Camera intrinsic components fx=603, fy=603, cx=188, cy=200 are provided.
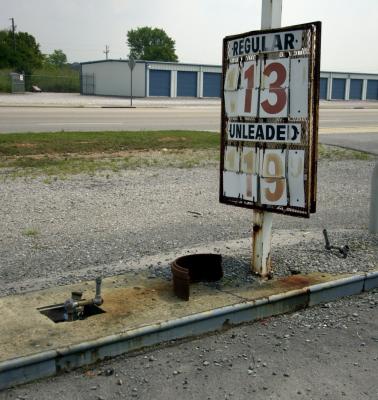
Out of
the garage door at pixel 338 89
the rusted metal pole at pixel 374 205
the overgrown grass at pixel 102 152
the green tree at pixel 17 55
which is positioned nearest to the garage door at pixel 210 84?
the garage door at pixel 338 89

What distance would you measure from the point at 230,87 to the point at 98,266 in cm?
203

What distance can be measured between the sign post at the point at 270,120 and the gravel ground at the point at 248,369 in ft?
3.29

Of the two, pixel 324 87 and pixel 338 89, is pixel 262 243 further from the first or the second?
pixel 338 89

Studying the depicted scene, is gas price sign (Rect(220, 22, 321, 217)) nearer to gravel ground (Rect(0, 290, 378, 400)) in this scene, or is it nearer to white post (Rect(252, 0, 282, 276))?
white post (Rect(252, 0, 282, 276))

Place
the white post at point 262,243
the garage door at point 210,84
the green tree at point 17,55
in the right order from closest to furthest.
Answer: the white post at point 262,243 → the garage door at point 210,84 → the green tree at point 17,55

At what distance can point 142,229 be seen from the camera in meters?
6.97

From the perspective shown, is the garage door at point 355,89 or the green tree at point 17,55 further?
the green tree at point 17,55

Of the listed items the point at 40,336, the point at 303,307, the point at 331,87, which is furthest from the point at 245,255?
the point at 331,87

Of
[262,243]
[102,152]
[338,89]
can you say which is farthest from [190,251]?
A: [338,89]

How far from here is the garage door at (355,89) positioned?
65062 millimetres

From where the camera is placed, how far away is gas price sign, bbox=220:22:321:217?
15.2ft

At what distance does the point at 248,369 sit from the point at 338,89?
63.4m

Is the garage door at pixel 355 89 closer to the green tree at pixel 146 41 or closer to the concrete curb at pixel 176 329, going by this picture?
the green tree at pixel 146 41

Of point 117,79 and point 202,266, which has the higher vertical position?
point 117,79
